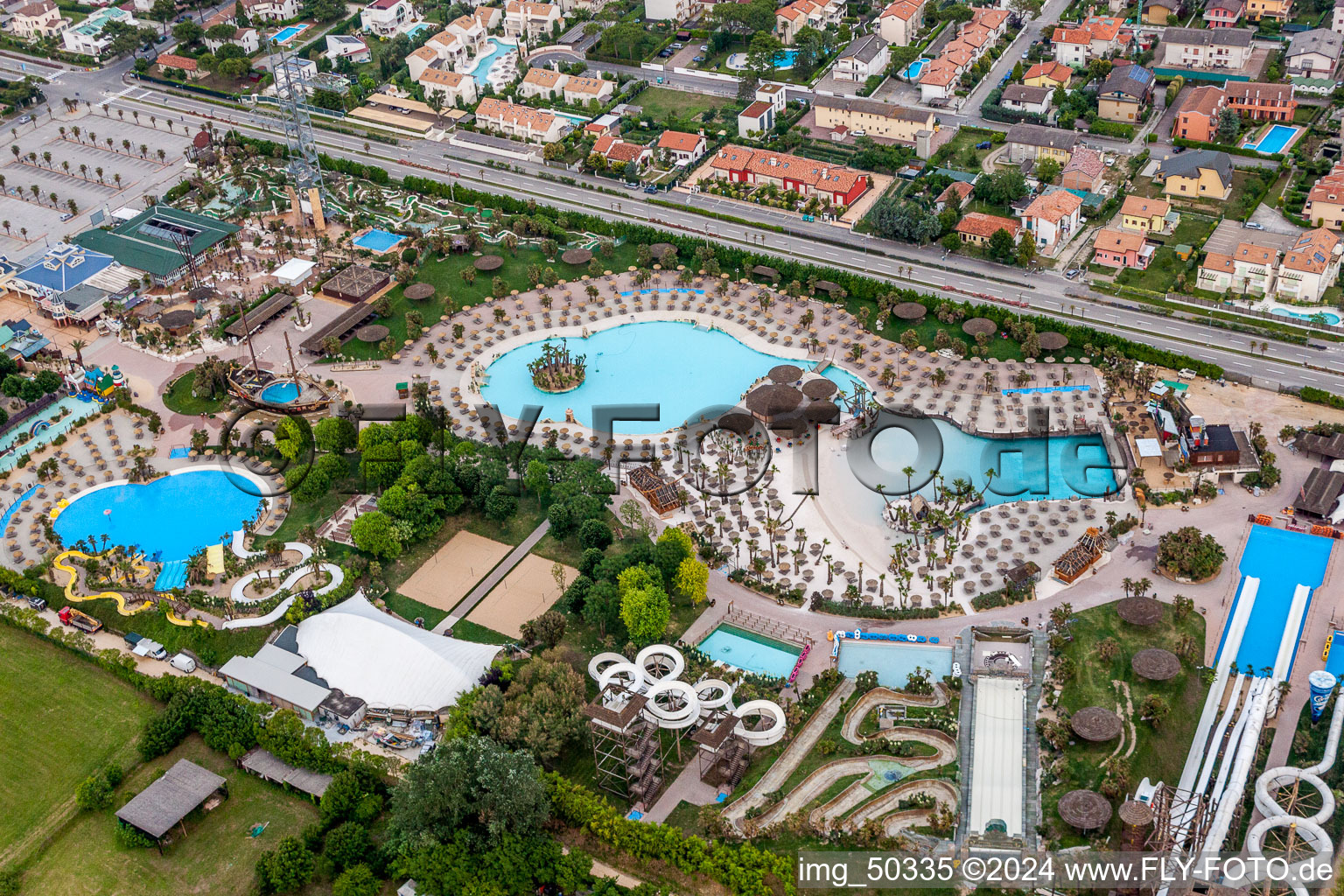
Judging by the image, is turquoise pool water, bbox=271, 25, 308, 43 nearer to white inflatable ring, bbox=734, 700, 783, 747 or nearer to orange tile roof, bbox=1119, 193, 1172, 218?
orange tile roof, bbox=1119, 193, 1172, 218

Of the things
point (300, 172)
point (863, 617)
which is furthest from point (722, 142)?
point (863, 617)

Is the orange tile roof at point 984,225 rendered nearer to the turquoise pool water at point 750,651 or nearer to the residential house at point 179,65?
A: the turquoise pool water at point 750,651

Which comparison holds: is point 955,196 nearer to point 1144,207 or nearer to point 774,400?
point 1144,207

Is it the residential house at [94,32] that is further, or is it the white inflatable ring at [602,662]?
the residential house at [94,32]

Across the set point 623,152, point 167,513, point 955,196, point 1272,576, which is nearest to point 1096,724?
point 1272,576

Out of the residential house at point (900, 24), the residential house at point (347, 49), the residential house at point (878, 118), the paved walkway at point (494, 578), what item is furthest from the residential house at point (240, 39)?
the paved walkway at point (494, 578)

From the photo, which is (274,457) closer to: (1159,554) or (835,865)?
(835,865)

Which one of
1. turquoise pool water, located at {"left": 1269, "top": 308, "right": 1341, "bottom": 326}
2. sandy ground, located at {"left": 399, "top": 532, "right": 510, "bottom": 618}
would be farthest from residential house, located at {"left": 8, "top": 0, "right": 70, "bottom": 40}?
turquoise pool water, located at {"left": 1269, "top": 308, "right": 1341, "bottom": 326}
